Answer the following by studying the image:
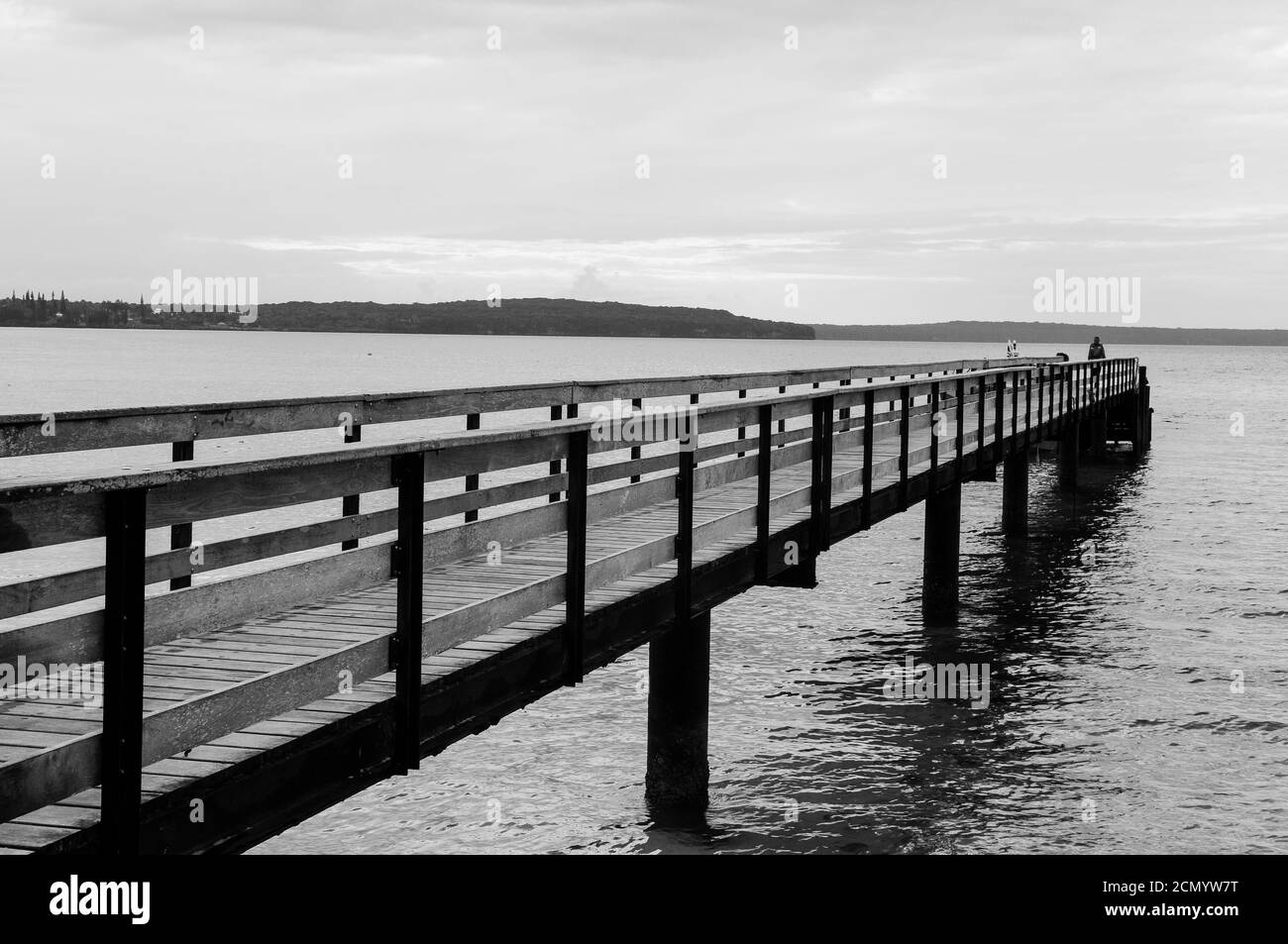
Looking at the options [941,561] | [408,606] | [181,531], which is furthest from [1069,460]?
[408,606]

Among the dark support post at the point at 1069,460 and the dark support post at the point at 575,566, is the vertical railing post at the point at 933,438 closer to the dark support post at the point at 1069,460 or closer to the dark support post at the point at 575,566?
the dark support post at the point at 575,566

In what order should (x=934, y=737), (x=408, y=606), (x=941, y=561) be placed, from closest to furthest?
(x=408, y=606) < (x=934, y=737) < (x=941, y=561)

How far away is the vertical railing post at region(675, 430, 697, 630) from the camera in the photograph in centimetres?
806

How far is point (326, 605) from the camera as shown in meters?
6.71

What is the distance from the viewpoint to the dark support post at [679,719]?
Result: 415 inches

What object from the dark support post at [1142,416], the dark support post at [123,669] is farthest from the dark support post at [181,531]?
the dark support post at [1142,416]

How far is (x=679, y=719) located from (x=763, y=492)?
2.17 meters

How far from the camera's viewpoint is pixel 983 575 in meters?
22.0

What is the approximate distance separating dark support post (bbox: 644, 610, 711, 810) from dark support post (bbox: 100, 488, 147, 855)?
6.64 metres

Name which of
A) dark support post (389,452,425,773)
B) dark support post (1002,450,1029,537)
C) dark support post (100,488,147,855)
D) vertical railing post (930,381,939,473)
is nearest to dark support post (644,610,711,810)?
vertical railing post (930,381,939,473)

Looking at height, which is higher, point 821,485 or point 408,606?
point 821,485

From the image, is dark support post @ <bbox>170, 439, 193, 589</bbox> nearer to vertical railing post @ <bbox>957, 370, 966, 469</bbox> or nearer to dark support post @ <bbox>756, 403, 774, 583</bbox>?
dark support post @ <bbox>756, 403, 774, 583</bbox>

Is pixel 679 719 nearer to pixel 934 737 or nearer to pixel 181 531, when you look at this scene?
pixel 934 737

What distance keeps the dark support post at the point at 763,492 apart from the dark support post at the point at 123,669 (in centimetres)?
→ 586
